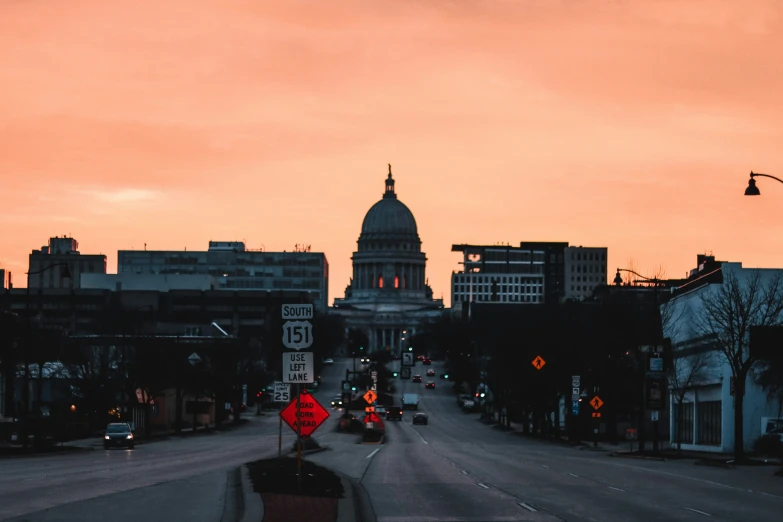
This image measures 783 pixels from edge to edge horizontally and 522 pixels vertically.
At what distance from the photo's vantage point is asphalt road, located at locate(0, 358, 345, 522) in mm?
26438

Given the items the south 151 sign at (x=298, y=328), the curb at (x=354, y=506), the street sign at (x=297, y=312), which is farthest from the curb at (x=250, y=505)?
the street sign at (x=297, y=312)

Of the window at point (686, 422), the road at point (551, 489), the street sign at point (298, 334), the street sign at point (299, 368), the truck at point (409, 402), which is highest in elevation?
the street sign at point (298, 334)

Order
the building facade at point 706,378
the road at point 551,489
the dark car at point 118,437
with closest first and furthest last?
the road at point 551,489
the dark car at point 118,437
the building facade at point 706,378

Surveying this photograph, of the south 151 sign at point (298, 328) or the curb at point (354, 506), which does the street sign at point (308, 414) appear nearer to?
the south 151 sign at point (298, 328)

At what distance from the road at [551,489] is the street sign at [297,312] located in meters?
4.29

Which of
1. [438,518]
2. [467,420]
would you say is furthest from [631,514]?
[467,420]

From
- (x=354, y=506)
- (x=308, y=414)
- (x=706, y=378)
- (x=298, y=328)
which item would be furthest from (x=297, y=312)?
(x=706, y=378)

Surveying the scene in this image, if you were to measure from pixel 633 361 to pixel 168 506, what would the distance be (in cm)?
7011

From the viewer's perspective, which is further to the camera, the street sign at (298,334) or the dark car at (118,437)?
the dark car at (118,437)

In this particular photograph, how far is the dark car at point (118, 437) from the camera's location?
70.1 m

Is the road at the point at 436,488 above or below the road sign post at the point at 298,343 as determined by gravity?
below

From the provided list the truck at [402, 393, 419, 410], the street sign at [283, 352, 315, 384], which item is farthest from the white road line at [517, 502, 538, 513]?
the truck at [402, 393, 419, 410]

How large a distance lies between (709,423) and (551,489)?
47499 mm

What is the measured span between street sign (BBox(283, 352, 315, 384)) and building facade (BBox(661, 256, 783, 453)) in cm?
4488
